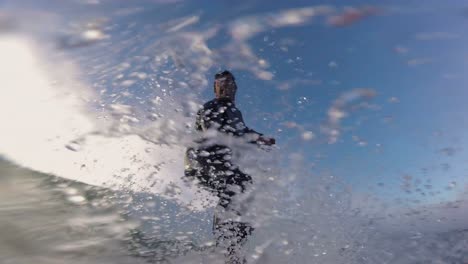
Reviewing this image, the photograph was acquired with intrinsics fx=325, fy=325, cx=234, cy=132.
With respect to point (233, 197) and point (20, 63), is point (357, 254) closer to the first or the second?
point (233, 197)

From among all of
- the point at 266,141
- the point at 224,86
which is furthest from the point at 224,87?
the point at 266,141

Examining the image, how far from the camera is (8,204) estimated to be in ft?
7.82

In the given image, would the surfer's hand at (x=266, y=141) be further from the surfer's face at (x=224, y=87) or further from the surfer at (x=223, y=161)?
the surfer's face at (x=224, y=87)

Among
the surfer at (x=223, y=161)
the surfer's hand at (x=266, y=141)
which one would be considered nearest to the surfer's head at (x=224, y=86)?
the surfer at (x=223, y=161)

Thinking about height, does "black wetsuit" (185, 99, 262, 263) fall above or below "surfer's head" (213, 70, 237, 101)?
below

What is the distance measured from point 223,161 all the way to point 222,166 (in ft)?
0.14

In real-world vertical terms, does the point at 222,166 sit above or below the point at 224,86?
below

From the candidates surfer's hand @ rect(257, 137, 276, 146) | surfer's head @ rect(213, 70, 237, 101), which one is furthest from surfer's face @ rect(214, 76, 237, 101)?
surfer's hand @ rect(257, 137, 276, 146)

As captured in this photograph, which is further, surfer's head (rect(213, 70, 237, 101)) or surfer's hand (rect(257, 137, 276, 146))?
surfer's head (rect(213, 70, 237, 101))

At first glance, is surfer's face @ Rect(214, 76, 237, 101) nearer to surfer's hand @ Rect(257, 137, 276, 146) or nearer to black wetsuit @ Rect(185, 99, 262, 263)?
black wetsuit @ Rect(185, 99, 262, 263)

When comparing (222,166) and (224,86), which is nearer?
(222,166)

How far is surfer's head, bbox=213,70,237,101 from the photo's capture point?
9.24 feet

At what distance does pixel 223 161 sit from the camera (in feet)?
8.79

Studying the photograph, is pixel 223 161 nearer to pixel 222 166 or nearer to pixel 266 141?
pixel 222 166
